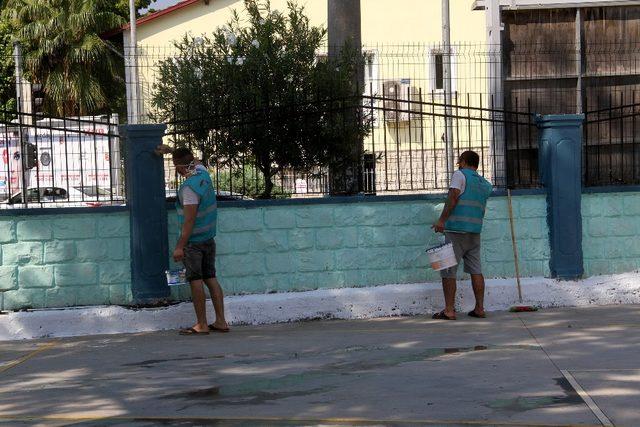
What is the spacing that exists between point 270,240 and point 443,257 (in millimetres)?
1734

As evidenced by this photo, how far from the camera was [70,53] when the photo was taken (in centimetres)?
3647

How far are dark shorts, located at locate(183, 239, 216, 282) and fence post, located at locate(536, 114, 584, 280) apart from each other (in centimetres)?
360

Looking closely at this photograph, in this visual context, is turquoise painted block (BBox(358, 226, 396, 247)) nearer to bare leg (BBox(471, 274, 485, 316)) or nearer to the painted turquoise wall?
the painted turquoise wall

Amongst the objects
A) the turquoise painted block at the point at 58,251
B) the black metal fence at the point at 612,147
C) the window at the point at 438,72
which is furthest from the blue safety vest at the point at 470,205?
the turquoise painted block at the point at 58,251

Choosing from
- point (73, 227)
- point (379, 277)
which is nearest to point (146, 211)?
point (73, 227)

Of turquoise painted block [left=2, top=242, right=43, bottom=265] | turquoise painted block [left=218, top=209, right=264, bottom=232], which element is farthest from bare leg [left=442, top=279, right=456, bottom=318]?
turquoise painted block [left=2, top=242, right=43, bottom=265]

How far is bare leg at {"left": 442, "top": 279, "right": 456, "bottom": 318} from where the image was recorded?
1062 cm

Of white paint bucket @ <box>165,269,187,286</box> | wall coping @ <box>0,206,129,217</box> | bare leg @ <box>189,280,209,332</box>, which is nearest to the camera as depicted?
bare leg @ <box>189,280,209,332</box>

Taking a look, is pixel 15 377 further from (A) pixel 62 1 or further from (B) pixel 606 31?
(A) pixel 62 1

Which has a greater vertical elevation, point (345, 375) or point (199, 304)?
point (199, 304)

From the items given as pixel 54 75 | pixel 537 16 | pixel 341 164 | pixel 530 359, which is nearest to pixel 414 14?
pixel 54 75

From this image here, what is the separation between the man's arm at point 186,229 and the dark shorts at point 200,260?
4.4 inches

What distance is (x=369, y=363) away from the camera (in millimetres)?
8484

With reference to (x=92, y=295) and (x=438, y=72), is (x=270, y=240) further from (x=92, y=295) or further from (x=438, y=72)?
(x=438, y=72)
